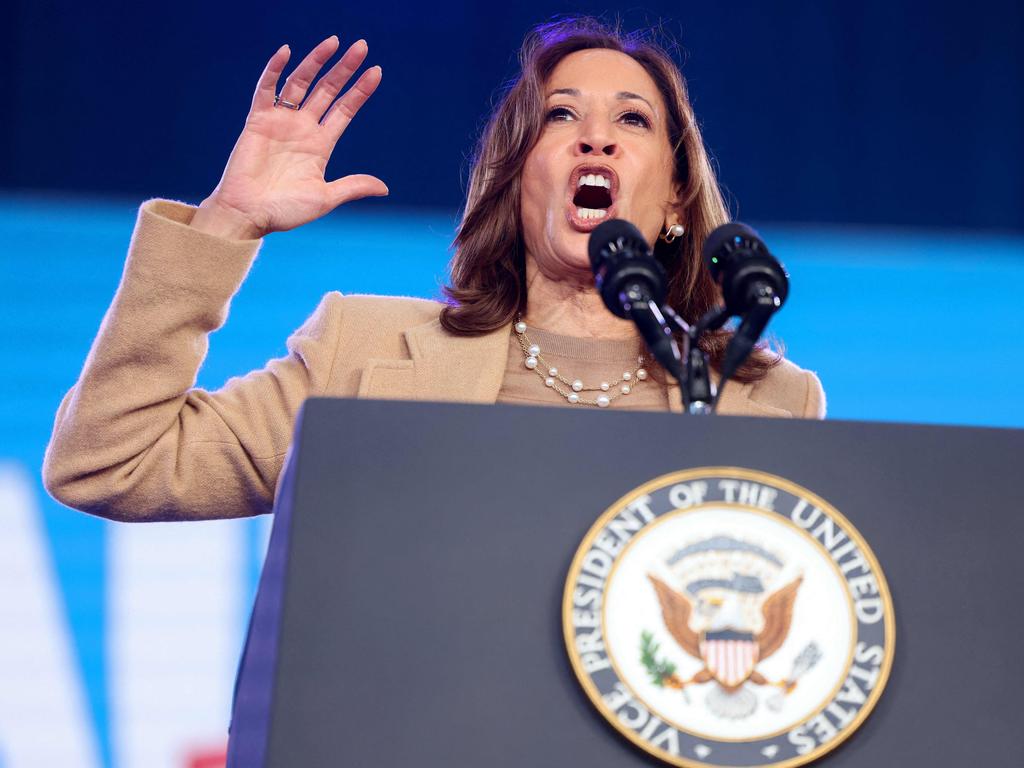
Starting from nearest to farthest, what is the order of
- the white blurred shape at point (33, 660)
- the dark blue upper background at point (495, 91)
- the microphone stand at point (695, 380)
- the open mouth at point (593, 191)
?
the microphone stand at point (695, 380), the open mouth at point (593, 191), the white blurred shape at point (33, 660), the dark blue upper background at point (495, 91)

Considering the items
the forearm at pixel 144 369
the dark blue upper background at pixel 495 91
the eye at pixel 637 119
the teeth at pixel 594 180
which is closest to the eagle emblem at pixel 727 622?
the forearm at pixel 144 369

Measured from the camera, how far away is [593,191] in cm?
193

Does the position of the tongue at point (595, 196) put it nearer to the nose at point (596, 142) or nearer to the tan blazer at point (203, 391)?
the nose at point (596, 142)

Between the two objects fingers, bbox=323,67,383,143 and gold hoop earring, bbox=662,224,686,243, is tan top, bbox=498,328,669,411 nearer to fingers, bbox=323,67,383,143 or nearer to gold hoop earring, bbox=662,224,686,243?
gold hoop earring, bbox=662,224,686,243

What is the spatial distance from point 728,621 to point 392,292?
2.07 m

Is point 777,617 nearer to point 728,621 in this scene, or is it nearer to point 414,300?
point 728,621

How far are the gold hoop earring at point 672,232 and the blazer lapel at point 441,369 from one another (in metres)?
0.42

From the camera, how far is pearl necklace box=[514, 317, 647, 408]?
1.78 metres

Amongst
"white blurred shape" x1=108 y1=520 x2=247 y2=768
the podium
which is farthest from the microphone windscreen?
"white blurred shape" x1=108 y1=520 x2=247 y2=768

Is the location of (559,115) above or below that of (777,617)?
above

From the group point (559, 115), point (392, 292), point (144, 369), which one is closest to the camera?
point (144, 369)

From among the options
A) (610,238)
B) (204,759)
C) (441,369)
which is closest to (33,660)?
(204,759)

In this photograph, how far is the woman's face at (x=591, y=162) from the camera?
6.26ft

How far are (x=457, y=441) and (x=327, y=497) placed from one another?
4.0 inches
